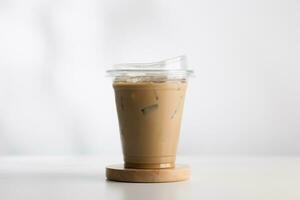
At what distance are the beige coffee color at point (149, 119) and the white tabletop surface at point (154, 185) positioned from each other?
0.23ft

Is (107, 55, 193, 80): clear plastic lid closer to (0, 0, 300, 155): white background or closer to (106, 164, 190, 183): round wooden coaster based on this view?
(106, 164, 190, 183): round wooden coaster

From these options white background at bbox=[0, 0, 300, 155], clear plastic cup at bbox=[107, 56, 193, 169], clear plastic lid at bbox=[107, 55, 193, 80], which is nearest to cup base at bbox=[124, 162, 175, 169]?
clear plastic cup at bbox=[107, 56, 193, 169]

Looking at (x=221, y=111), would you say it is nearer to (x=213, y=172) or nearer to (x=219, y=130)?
(x=219, y=130)

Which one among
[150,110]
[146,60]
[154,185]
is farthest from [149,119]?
[146,60]

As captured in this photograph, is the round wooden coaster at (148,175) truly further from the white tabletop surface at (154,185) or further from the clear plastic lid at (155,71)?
the clear plastic lid at (155,71)

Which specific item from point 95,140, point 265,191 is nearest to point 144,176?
point 265,191

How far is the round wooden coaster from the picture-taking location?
125 cm

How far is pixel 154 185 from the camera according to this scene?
1.20 meters

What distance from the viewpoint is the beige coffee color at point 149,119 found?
126 cm

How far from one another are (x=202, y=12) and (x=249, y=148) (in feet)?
1.69

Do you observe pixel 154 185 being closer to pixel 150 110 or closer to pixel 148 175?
pixel 148 175

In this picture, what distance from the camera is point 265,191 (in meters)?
1.10

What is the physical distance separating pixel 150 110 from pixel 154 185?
0.15 metres

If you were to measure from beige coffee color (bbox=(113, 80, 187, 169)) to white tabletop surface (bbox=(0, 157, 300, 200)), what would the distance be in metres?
0.07
